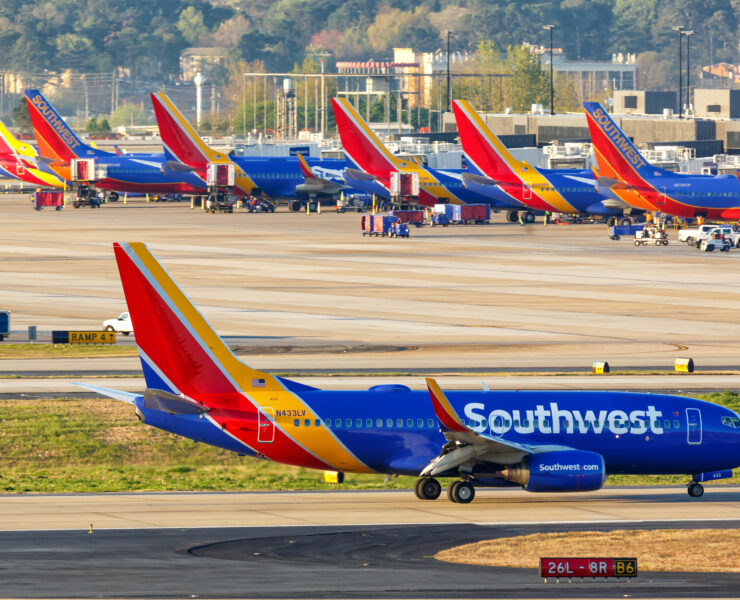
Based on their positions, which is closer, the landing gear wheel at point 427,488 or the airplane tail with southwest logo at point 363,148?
the landing gear wheel at point 427,488

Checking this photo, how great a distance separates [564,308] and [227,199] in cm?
9486

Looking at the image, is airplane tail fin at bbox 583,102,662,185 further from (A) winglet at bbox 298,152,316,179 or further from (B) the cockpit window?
(B) the cockpit window

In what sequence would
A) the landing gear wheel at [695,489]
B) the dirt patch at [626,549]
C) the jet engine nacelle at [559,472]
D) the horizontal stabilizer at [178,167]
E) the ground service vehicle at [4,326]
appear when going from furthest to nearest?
1. the horizontal stabilizer at [178,167]
2. the ground service vehicle at [4,326]
3. the landing gear wheel at [695,489]
4. the jet engine nacelle at [559,472]
5. the dirt patch at [626,549]

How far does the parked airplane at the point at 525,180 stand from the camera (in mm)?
164125

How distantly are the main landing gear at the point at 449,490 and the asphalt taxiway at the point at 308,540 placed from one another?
12.0 inches

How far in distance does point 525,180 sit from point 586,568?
420ft

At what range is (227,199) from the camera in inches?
7387

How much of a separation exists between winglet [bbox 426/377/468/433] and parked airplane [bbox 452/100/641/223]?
119 m

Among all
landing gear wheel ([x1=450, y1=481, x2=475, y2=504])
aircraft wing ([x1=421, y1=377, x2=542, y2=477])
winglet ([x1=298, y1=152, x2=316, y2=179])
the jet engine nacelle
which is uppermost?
winglet ([x1=298, y1=152, x2=316, y2=179])

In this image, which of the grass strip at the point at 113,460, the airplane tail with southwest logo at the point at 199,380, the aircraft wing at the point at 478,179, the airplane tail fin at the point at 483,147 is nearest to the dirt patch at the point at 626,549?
the airplane tail with southwest logo at the point at 199,380

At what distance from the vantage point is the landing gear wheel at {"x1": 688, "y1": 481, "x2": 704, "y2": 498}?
50.8 meters

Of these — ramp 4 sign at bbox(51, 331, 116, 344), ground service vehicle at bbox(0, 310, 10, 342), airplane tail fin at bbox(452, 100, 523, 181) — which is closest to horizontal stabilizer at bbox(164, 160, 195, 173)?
airplane tail fin at bbox(452, 100, 523, 181)

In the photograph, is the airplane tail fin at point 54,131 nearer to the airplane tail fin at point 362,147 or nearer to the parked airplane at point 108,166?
the parked airplane at point 108,166

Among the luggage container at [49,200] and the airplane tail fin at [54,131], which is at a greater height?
the airplane tail fin at [54,131]
